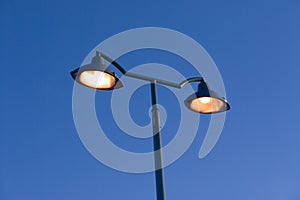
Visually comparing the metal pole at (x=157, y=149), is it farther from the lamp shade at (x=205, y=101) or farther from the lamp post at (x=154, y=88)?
the lamp shade at (x=205, y=101)

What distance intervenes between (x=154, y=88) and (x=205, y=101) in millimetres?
814

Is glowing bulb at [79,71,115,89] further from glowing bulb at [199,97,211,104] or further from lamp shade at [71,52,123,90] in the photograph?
glowing bulb at [199,97,211,104]

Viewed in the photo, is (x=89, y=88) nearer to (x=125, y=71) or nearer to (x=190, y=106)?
(x=125, y=71)

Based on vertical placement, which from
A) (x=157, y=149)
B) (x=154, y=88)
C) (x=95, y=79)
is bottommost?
Answer: (x=157, y=149)

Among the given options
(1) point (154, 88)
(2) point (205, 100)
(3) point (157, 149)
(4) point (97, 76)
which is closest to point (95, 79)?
(4) point (97, 76)

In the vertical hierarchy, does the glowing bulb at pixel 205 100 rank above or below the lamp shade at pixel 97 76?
below

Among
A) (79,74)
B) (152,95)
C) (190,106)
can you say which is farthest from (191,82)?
(79,74)

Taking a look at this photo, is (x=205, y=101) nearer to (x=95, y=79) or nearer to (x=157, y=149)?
(x=157, y=149)

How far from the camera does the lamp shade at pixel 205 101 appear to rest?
7.75 metres

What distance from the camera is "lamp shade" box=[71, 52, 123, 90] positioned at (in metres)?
7.31

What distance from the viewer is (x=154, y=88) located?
7.34m

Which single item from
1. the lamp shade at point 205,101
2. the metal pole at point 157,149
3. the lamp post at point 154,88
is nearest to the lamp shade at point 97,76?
the lamp post at point 154,88

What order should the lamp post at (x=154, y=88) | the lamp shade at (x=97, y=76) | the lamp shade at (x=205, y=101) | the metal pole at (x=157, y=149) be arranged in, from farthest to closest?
the lamp shade at (x=205, y=101)
the lamp shade at (x=97, y=76)
the lamp post at (x=154, y=88)
the metal pole at (x=157, y=149)

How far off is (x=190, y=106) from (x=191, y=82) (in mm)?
417
